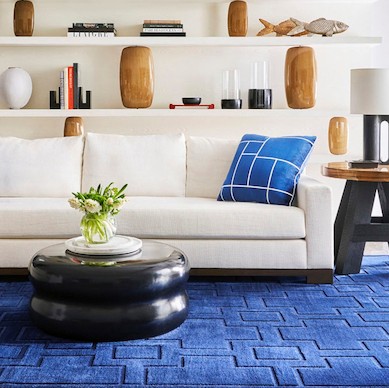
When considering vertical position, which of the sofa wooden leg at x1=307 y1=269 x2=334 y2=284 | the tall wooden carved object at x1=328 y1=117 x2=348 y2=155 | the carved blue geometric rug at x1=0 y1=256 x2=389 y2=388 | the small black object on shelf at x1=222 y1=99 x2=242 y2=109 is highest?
the small black object on shelf at x1=222 y1=99 x2=242 y2=109

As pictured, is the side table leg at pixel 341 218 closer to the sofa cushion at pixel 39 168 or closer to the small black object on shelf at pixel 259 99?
the small black object on shelf at pixel 259 99

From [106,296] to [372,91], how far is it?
7.29 ft

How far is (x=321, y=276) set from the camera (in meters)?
3.81

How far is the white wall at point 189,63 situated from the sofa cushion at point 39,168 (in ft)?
2.14

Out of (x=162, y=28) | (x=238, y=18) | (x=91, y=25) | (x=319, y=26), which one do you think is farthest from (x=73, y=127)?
(x=319, y=26)

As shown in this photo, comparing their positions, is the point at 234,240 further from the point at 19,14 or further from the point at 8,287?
the point at 19,14

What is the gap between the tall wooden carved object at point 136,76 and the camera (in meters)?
4.79

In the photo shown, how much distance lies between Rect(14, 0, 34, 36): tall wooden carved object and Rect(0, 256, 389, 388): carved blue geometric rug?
2.05m

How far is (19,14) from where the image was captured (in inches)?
189

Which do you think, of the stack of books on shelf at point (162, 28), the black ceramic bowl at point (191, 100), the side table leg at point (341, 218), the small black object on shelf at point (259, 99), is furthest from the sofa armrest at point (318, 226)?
the stack of books on shelf at point (162, 28)

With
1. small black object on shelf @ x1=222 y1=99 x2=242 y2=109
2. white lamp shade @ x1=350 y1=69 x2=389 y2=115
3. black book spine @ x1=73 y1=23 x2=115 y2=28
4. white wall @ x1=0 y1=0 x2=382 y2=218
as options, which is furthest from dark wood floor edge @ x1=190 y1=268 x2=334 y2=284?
black book spine @ x1=73 y1=23 x2=115 y2=28

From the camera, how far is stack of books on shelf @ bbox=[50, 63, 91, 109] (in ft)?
15.9

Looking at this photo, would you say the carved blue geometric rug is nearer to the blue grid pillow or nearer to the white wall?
the blue grid pillow

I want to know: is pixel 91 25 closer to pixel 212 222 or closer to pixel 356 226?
pixel 212 222
